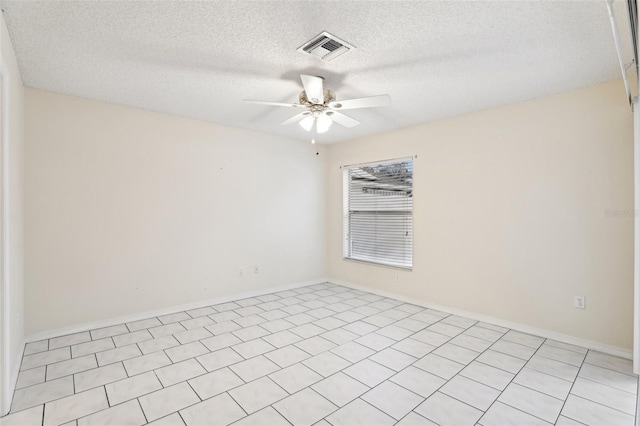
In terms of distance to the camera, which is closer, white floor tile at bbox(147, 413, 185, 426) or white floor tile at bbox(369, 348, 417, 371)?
white floor tile at bbox(147, 413, 185, 426)

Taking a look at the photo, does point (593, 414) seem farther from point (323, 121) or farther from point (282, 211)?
point (282, 211)

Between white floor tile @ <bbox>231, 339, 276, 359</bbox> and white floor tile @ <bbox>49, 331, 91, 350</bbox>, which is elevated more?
white floor tile @ <bbox>49, 331, 91, 350</bbox>

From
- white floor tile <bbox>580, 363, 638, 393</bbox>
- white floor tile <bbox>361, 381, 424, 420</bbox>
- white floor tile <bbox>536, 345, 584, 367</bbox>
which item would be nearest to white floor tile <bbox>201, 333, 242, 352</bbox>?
white floor tile <bbox>361, 381, 424, 420</bbox>

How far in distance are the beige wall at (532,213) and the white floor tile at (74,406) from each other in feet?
11.8

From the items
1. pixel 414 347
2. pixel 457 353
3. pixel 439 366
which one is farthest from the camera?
pixel 414 347

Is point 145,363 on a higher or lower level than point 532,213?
lower

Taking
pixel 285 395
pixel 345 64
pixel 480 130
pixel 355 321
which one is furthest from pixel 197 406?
pixel 480 130

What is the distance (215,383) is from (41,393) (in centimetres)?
117

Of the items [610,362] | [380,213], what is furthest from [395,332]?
[380,213]

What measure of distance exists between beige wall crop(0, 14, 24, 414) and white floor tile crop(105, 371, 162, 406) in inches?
22.3

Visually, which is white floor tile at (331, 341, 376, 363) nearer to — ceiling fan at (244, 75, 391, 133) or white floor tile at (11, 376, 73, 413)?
white floor tile at (11, 376, 73, 413)

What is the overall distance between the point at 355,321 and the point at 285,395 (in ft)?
5.27

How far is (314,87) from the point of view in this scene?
2467mm

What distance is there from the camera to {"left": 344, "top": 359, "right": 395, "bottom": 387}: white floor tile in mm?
2363
